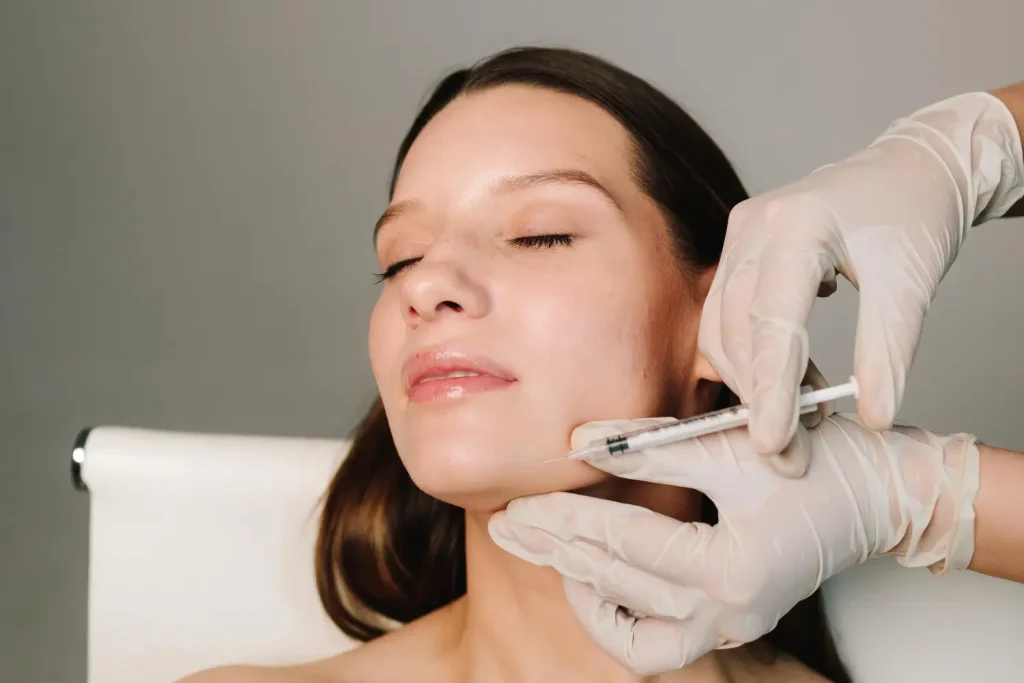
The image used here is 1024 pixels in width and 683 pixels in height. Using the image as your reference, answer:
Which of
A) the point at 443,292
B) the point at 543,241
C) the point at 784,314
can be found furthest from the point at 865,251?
the point at 443,292

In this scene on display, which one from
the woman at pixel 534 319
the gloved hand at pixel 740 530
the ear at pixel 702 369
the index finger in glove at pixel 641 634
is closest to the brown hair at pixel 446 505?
the woman at pixel 534 319

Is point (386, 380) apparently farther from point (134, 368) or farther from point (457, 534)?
point (134, 368)

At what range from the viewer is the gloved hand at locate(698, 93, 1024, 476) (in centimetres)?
86

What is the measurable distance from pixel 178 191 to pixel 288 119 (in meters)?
0.37

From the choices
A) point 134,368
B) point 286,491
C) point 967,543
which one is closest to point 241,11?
point 134,368

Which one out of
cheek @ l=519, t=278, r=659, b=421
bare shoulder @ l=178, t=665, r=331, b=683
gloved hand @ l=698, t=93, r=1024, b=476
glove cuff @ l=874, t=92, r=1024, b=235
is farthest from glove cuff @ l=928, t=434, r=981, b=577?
bare shoulder @ l=178, t=665, r=331, b=683

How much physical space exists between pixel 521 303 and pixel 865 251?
43 cm

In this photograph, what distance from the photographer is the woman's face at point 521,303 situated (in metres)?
0.96

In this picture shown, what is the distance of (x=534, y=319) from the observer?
3.22ft

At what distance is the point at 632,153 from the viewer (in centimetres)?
115

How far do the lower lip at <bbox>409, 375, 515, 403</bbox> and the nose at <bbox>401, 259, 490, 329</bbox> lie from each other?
83 mm

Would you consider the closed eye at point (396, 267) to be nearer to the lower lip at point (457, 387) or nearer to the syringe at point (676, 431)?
the lower lip at point (457, 387)

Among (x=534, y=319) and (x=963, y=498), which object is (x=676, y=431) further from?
(x=963, y=498)

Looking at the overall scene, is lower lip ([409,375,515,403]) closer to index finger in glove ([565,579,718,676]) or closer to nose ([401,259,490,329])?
nose ([401,259,490,329])
